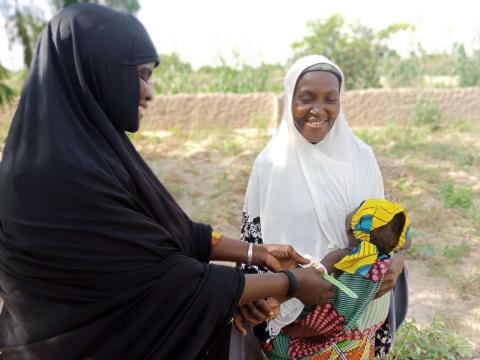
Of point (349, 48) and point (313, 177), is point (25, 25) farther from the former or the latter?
point (349, 48)

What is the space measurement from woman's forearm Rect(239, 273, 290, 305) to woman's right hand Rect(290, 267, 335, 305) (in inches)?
2.2

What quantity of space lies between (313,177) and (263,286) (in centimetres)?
76

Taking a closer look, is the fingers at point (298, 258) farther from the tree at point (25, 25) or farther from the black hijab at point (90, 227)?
the tree at point (25, 25)

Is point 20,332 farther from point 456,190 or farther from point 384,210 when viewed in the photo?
point 456,190

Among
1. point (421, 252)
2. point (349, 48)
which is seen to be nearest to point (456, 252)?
point (421, 252)

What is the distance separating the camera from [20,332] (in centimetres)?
147

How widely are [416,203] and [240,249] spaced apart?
4.16 metres

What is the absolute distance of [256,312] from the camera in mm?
1667

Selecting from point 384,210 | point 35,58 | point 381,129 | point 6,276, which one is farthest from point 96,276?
point 381,129

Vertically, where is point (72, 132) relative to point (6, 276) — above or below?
above

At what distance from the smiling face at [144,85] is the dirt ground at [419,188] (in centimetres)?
258

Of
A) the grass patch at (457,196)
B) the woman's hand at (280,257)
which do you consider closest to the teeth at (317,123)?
the woman's hand at (280,257)

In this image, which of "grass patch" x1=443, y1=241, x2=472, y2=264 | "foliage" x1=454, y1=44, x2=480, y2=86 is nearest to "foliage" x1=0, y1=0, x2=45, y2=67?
"grass patch" x1=443, y1=241, x2=472, y2=264

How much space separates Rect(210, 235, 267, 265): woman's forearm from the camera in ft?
6.26
